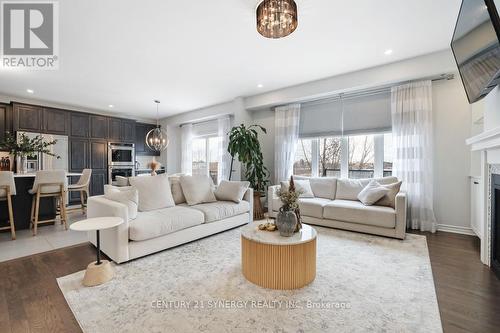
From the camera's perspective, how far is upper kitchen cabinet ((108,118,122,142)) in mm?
6367

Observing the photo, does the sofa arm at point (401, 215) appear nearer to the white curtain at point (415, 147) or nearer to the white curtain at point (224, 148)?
the white curtain at point (415, 147)

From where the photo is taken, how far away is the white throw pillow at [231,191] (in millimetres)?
3805

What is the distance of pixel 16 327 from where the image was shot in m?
1.50

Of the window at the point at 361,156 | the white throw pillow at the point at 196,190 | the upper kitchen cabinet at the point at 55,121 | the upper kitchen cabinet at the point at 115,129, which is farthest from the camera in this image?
the upper kitchen cabinet at the point at 115,129

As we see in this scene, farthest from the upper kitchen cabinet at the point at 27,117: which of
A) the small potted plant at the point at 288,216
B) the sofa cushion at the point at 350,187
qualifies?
the sofa cushion at the point at 350,187

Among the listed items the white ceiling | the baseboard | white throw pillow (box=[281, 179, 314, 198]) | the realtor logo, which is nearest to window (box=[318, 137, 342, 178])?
white throw pillow (box=[281, 179, 314, 198])

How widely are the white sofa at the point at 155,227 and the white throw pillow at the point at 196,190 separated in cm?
15

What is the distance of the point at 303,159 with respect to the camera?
197 inches

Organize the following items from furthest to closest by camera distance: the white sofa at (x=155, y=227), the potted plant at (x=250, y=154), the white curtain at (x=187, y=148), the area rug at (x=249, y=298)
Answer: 1. the white curtain at (x=187, y=148)
2. the potted plant at (x=250, y=154)
3. the white sofa at (x=155, y=227)
4. the area rug at (x=249, y=298)

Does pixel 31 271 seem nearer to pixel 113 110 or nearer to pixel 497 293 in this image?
pixel 497 293

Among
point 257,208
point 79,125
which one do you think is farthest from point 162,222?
point 79,125

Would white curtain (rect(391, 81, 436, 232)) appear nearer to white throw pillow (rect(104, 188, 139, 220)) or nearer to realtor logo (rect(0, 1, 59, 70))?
white throw pillow (rect(104, 188, 139, 220))

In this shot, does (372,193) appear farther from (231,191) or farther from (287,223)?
(231,191)

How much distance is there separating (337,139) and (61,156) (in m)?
6.38
